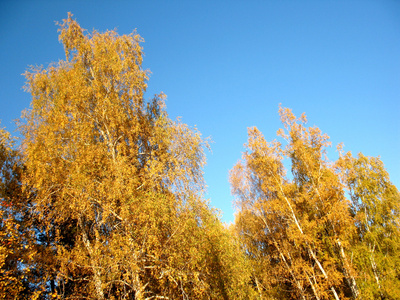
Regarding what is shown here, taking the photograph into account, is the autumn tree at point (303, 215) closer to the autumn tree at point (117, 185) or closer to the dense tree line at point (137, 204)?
the dense tree line at point (137, 204)

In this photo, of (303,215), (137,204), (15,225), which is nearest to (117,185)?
(137,204)

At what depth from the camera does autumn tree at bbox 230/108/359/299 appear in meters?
12.5

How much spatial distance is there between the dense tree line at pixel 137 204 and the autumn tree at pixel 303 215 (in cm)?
10

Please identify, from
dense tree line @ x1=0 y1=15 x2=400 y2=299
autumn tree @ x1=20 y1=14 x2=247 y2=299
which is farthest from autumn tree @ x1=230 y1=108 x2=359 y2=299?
autumn tree @ x1=20 y1=14 x2=247 y2=299

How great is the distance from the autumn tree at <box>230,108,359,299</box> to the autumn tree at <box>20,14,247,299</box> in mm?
5952

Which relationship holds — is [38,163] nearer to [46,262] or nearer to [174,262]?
[46,262]

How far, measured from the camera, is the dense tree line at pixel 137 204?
767 centimetres

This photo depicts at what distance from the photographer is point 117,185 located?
8312 millimetres

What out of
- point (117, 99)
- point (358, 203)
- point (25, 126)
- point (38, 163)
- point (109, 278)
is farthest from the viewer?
point (358, 203)

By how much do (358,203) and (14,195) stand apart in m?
19.6

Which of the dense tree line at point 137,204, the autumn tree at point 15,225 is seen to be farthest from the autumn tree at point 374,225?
the autumn tree at point 15,225

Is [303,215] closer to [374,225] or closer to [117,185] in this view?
[374,225]

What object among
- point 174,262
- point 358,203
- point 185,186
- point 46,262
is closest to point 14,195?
point 46,262

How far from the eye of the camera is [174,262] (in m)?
7.25
